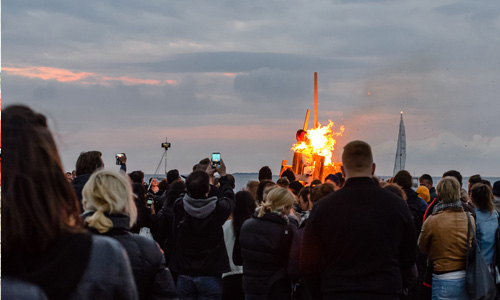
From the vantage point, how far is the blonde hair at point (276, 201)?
22.1 feet

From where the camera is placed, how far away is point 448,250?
7.57 metres

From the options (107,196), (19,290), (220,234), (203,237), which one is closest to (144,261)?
(107,196)

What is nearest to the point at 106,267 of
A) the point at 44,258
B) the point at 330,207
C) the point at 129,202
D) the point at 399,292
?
the point at 44,258

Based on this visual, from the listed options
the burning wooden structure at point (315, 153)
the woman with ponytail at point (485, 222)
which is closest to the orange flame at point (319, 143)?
the burning wooden structure at point (315, 153)

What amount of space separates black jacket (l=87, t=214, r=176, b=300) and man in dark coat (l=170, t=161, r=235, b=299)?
351 centimetres

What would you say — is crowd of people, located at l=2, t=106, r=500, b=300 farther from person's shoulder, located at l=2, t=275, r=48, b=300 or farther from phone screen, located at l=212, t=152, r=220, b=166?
phone screen, located at l=212, t=152, r=220, b=166

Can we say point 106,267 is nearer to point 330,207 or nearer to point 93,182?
point 93,182

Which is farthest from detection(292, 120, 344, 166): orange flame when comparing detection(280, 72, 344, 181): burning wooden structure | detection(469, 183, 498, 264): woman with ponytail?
detection(469, 183, 498, 264): woman with ponytail

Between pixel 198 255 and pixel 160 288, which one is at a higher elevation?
pixel 160 288

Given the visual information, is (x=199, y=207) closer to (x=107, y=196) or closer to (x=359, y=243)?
(x=359, y=243)

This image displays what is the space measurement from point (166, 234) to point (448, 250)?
420 centimetres

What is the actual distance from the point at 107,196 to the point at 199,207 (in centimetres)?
389

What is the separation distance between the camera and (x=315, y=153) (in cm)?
1936

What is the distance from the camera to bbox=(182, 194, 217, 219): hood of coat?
7535 millimetres
